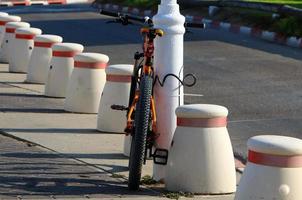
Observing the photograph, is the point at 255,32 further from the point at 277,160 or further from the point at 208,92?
the point at 277,160

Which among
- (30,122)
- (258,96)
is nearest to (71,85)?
(30,122)

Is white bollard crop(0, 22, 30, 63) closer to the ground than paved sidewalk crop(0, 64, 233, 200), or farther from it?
farther from it

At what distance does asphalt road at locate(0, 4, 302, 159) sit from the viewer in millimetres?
11835

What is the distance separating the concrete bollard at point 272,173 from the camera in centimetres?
658

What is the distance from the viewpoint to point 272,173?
6590mm

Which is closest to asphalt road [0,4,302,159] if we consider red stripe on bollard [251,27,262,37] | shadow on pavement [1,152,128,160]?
red stripe on bollard [251,27,262,37]

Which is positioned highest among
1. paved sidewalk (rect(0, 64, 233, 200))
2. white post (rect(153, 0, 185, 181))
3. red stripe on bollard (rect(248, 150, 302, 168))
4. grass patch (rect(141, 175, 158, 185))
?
white post (rect(153, 0, 185, 181))

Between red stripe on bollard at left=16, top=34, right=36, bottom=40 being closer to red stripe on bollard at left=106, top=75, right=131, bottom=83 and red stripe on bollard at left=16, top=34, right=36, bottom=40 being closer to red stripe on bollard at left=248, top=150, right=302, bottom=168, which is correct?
red stripe on bollard at left=106, top=75, right=131, bottom=83

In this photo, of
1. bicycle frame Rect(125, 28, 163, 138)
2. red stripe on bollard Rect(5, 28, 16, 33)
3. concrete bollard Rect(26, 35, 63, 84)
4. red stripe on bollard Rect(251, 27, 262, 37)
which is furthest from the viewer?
red stripe on bollard Rect(251, 27, 262, 37)

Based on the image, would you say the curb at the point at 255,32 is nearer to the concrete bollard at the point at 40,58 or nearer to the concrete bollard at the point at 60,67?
the concrete bollard at the point at 40,58

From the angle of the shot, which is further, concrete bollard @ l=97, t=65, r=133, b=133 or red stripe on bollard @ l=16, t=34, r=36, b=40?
red stripe on bollard @ l=16, t=34, r=36, b=40

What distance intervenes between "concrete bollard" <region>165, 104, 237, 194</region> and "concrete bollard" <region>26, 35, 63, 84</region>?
20.5 feet

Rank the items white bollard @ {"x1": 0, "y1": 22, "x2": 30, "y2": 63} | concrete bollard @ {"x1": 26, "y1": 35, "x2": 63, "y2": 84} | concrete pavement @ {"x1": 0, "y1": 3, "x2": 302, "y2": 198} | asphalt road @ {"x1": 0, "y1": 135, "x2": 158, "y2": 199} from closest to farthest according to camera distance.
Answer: asphalt road @ {"x1": 0, "y1": 135, "x2": 158, "y2": 199}, concrete pavement @ {"x1": 0, "y1": 3, "x2": 302, "y2": 198}, concrete bollard @ {"x1": 26, "y1": 35, "x2": 63, "y2": 84}, white bollard @ {"x1": 0, "y1": 22, "x2": 30, "y2": 63}

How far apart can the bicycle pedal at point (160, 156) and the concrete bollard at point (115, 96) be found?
232 centimetres
